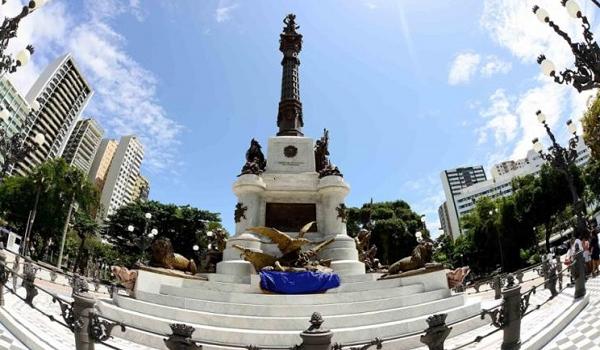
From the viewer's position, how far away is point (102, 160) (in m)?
119

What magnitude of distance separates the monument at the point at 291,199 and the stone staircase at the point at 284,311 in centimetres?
268

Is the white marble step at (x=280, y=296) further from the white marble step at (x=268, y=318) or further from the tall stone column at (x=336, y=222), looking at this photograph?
the tall stone column at (x=336, y=222)

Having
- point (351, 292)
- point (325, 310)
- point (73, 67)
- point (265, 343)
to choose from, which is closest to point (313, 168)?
point (351, 292)

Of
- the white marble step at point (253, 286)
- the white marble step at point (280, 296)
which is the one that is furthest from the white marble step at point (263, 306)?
the white marble step at point (253, 286)

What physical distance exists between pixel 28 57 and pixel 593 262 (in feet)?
57.7

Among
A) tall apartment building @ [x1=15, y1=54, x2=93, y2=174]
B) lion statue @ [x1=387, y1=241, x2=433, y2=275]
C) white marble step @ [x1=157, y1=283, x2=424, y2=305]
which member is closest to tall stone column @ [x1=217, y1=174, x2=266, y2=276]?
white marble step @ [x1=157, y1=283, x2=424, y2=305]

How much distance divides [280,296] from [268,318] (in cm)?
168

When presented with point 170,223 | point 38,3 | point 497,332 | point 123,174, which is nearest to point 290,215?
point 497,332

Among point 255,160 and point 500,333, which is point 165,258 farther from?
point 500,333

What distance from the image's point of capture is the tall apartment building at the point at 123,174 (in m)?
116

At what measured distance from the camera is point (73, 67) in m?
87.6

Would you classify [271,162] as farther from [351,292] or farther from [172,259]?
[351,292]

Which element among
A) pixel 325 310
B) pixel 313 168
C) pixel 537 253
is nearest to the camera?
pixel 325 310

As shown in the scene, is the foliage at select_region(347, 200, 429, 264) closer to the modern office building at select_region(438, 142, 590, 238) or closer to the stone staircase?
the stone staircase
